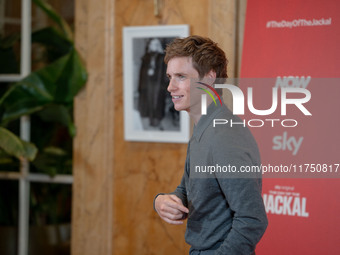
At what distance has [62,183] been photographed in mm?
3271

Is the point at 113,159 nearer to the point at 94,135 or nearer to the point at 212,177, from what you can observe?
the point at 94,135

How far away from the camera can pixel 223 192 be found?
1244 millimetres

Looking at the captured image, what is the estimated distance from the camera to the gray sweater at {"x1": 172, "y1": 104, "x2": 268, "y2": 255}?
119cm

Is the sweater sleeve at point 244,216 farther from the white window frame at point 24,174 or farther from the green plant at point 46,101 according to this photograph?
the white window frame at point 24,174

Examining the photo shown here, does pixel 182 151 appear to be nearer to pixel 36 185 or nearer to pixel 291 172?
pixel 291 172

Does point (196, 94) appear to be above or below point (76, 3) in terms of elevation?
below

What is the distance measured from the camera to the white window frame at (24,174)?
3.20 meters

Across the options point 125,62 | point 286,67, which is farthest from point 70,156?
point 286,67

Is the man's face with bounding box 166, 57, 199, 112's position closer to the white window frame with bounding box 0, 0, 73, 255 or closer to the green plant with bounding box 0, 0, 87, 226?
the green plant with bounding box 0, 0, 87, 226

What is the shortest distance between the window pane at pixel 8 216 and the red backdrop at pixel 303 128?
1969 millimetres

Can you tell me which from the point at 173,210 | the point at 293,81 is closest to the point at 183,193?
the point at 173,210

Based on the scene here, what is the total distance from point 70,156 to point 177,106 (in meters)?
2.16

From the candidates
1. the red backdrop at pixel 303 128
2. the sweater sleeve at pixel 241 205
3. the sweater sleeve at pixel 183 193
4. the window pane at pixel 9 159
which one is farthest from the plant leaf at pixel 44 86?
the sweater sleeve at pixel 241 205

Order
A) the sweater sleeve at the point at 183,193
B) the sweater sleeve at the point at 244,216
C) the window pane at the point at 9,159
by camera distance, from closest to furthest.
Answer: the sweater sleeve at the point at 244,216
the sweater sleeve at the point at 183,193
the window pane at the point at 9,159
